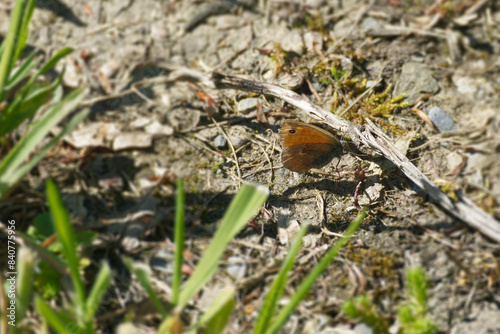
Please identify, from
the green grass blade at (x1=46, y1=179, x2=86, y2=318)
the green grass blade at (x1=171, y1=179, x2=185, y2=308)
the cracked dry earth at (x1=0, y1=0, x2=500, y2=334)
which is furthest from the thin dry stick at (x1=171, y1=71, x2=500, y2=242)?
the green grass blade at (x1=46, y1=179, x2=86, y2=318)

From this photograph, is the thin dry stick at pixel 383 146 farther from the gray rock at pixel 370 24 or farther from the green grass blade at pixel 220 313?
the green grass blade at pixel 220 313

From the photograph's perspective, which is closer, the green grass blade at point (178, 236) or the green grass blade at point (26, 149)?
the green grass blade at point (178, 236)

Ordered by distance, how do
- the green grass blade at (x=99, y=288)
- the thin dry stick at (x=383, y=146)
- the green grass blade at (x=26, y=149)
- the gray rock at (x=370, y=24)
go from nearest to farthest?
the green grass blade at (x=99, y=288)
the green grass blade at (x=26, y=149)
the thin dry stick at (x=383, y=146)
the gray rock at (x=370, y=24)

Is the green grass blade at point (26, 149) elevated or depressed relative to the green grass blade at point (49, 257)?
elevated

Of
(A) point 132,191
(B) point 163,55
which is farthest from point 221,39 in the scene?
(A) point 132,191

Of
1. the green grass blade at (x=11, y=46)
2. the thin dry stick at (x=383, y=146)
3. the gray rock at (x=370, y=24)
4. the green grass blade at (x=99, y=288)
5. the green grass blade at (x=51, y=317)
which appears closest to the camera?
the green grass blade at (x=51, y=317)

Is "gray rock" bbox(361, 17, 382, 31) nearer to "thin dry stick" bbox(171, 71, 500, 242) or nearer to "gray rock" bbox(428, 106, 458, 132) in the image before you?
"gray rock" bbox(428, 106, 458, 132)

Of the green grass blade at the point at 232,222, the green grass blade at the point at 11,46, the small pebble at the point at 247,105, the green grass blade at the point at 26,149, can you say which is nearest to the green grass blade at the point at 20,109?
the green grass blade at the point at 11,46

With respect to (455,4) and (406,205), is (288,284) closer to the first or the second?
(406,205)
